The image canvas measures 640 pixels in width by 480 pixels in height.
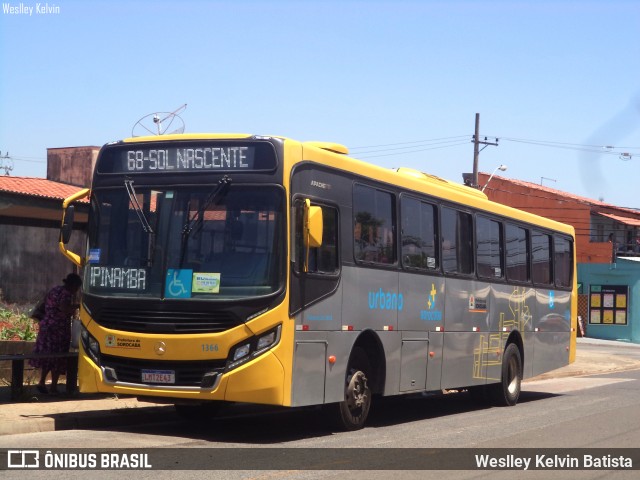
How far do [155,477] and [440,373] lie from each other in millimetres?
7350

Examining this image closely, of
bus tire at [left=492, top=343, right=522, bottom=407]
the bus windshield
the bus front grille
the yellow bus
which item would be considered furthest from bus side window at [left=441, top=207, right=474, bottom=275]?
the bus front grille

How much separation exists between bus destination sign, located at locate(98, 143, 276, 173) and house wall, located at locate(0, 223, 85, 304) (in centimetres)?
1738

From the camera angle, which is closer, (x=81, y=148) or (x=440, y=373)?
(x=440, y=373)

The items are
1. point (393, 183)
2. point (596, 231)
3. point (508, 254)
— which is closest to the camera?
point (393, 183)

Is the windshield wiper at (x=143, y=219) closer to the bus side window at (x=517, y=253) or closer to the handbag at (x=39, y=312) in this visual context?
the handbag at (x=39, y=312)

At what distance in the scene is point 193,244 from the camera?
11422 mm

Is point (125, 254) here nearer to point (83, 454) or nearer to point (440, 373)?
point (83, 454)

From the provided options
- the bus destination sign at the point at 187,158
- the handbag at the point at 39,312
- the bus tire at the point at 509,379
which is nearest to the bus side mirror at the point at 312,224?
the bus destination sign at the point at 187,158

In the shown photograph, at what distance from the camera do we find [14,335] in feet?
66.7

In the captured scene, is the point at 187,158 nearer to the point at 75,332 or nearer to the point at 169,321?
the point at 169,321

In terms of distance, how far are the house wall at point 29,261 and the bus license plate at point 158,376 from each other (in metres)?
18.1

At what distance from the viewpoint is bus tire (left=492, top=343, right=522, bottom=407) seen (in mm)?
18375

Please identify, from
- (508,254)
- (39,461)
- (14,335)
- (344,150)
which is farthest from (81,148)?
(39,461)

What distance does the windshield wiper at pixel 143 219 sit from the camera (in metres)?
11.5
